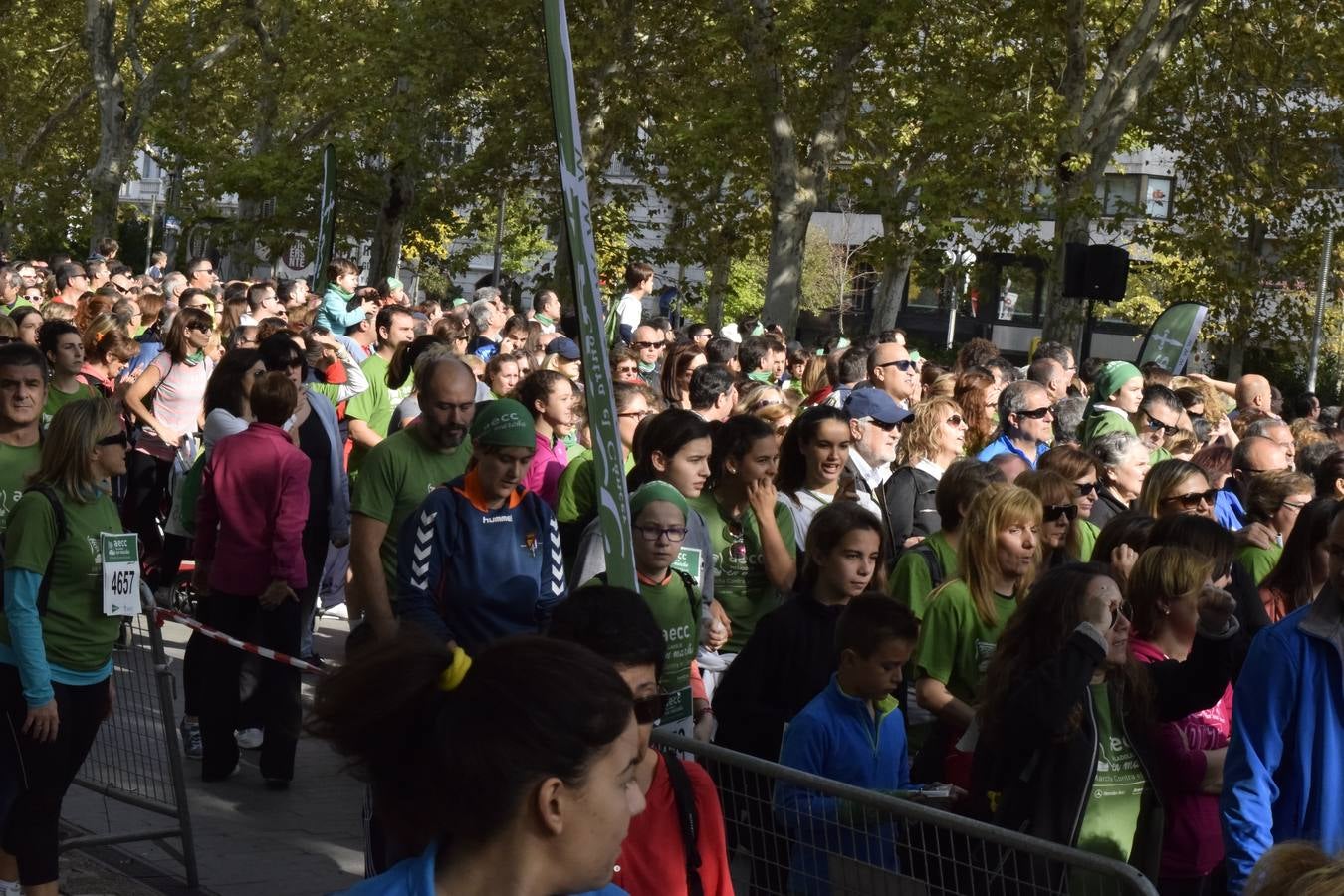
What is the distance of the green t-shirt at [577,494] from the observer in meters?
7.56

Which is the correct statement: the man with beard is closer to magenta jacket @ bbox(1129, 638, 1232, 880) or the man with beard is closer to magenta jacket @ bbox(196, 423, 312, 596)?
magenta jacket @ bbox(196, 423, 312, 596)

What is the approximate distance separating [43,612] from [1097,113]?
19175 millimetres

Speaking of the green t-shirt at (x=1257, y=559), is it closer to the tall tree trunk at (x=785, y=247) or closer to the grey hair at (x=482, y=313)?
the grey hair at (x=482, y=313)

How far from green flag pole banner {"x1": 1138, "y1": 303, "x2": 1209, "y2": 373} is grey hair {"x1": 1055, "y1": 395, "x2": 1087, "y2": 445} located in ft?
14.3

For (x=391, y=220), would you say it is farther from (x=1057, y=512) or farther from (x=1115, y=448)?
(x=1057, y=512)

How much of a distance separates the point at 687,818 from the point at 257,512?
467 centimetres

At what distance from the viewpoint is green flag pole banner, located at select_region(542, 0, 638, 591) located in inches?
185

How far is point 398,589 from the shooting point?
599cm

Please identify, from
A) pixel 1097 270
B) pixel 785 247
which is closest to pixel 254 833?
pixel 1097 270

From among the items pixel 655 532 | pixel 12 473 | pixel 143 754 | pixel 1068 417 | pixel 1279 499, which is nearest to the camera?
pixel 655 532

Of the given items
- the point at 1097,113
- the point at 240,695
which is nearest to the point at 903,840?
the point at 240,695

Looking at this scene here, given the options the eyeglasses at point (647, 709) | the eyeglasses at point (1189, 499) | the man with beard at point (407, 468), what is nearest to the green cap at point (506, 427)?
the man with beard at point (407, 468)

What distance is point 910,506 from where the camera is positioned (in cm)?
787

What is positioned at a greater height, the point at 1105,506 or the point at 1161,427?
the point at 1161,427
